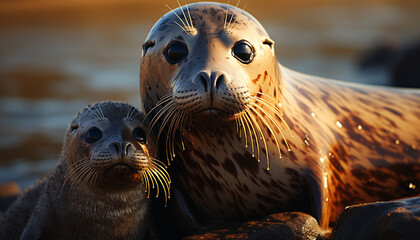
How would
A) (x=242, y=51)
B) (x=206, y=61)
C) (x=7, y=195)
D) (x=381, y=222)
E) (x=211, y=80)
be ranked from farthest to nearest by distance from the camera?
(x=7, y=195), (x=242, y=51), (x=206, y=61), (x=211, y=80), (x=381, y=222)

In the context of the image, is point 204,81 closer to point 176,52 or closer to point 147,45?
point 176,52

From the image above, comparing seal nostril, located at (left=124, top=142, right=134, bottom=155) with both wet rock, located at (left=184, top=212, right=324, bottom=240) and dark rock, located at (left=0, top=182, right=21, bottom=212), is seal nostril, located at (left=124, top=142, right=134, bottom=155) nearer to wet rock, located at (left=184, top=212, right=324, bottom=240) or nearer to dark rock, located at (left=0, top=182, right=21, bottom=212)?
wet rock, located at (left=184, top=212, right=324, bottom=240)

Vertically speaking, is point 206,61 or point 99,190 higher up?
point 206,61

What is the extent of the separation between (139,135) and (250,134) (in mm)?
765

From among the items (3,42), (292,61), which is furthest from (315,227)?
(3,42)

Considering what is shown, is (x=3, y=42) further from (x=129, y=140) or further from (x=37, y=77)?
(x=129, y=140)

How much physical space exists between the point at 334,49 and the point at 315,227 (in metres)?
16.0

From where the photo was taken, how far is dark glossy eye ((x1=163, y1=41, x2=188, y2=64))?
16.8 feet

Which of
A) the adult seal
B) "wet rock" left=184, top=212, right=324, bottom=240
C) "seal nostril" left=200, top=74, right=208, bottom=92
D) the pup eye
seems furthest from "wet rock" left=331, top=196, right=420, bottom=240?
the pup eye

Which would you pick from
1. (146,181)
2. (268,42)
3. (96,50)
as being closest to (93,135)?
(146,181)

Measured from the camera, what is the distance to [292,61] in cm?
1797

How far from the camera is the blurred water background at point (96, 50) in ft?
42.0

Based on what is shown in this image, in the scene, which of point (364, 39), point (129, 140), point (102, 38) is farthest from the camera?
point (102, 38)

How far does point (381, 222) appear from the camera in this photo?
4.15 metres
